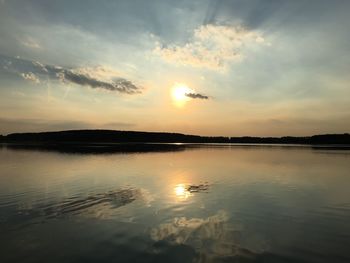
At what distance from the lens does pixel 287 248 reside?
13734 mm

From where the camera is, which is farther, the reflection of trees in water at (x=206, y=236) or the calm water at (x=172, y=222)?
the reflection of trees in water at (x=206, y=236)

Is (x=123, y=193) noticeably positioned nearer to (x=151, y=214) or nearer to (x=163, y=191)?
(x=163, y=191)

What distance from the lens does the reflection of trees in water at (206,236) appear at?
42.8 feet

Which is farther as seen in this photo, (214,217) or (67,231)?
(214,217)

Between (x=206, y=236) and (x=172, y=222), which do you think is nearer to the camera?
(x=206, y=236)

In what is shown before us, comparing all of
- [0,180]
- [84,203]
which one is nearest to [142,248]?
[84,203]

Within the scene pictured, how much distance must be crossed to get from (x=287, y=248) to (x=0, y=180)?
2982 centimetres

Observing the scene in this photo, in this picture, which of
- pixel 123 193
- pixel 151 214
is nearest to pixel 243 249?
pixel 151 214

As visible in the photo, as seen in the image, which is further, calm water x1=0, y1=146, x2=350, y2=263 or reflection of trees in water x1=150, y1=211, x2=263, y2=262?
reflection of trees in water x1=150, y1=211, x2=263, y2=262

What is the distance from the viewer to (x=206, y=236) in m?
15.1

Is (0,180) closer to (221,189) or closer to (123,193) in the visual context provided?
(123,193)

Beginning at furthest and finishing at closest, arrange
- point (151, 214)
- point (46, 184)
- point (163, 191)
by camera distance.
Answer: point (46, 184) → point (163, 191) → point (151, 214)

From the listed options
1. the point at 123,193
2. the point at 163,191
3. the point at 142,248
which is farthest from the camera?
the point at 163,191

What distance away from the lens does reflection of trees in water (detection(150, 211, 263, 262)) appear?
1305cm
